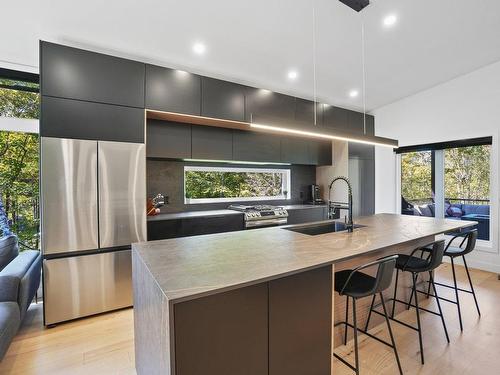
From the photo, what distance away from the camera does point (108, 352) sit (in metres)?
2.11

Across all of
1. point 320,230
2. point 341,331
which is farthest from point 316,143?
point 341,331

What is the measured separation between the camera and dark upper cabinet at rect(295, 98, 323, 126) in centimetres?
413

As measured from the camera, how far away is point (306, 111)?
4.23m

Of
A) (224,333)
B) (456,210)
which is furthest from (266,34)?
(456,210)

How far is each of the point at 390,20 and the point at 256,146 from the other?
7.11 feet

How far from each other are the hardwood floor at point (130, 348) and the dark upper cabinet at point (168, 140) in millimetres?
1832

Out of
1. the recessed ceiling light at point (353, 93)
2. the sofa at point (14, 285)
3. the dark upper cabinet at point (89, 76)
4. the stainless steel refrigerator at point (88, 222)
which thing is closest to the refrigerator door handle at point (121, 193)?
the stainless steel refrigerator at point (88, 222)

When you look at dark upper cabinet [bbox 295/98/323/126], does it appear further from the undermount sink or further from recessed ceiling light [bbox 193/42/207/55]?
the undermount sink

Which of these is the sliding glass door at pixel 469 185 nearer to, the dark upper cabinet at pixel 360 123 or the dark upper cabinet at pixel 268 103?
the dark upper cabinet at pixel 360 123

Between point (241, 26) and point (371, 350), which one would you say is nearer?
point (371, 350)

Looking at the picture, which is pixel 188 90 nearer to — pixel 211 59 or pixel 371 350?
pixel 211 59

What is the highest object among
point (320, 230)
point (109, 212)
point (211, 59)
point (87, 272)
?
point (211, 59)

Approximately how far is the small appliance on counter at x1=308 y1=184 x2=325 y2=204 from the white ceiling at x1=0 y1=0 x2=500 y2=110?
1.95m

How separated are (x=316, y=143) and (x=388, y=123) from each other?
1632 millimetres
